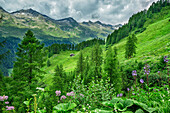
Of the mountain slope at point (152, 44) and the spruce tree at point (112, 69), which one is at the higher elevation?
the mountain slope at point (152, 44)

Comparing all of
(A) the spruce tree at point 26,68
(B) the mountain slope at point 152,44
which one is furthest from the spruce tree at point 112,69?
(A) the spruce tree at point 26,68

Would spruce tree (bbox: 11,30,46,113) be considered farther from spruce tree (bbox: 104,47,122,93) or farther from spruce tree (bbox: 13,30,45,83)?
spruce tree (bbox: 104,47,122,93)

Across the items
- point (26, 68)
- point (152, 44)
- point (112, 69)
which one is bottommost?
point (112, 69)

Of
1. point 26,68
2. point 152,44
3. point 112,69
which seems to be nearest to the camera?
point 26,68

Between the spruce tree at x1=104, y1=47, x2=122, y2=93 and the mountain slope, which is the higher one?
the mountain slope

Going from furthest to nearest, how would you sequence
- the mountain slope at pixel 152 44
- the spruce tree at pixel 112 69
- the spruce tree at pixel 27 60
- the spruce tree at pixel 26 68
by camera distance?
Result: the mountain slope at pixel 152 44 → the spruce tree at pixel 112 69 → the spruce tree at pixel 27 60 → the spruce tree at pixel 26 68

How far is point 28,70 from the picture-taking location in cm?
1359

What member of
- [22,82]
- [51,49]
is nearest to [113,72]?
[22,82]

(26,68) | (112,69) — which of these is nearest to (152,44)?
(112,69)

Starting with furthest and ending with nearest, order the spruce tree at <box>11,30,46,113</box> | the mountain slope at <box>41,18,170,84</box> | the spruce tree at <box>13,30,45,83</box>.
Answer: the mountain slope at <box>41,18,170,84</box>
the spruce tree at <box>13,30,45,83</box>
the spruce tree at <box>11,30,46,113</box>

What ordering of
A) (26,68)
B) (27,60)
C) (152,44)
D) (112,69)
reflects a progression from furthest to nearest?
(152,44)
(112,69)
(27,60)
(26,68)

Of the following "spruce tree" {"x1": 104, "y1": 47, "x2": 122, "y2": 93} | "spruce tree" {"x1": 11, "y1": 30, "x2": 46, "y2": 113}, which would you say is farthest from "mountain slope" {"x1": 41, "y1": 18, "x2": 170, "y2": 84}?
"spruce tree" {"x1": 11, "y1": 30, "x2": 46, "y2": 113}

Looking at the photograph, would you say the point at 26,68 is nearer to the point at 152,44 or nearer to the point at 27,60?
the point at 27,60

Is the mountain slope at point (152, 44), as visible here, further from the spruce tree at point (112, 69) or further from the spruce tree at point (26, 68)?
the spruce tree at point (26, 68)
